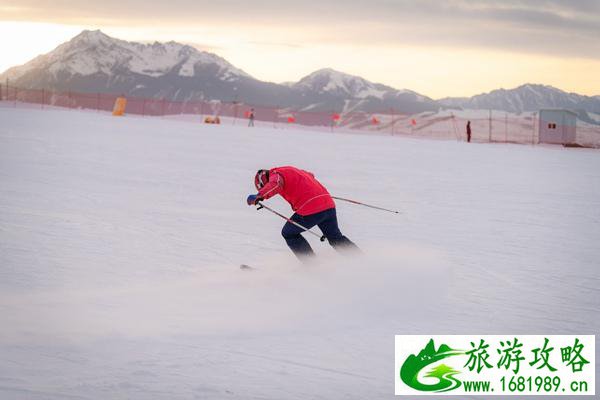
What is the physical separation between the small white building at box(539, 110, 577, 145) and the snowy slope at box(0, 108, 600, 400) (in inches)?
1396

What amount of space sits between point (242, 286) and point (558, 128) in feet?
154

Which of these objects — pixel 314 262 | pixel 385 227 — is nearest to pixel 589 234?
pixel 385 227

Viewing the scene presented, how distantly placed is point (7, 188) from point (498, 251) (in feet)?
26.7

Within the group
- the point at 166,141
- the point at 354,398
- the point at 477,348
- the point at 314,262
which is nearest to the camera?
the point at 354,398

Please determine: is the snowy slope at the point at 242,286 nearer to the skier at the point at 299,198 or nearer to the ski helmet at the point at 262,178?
the skier at the point at 299,198

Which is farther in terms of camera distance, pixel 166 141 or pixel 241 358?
pixel 166 141

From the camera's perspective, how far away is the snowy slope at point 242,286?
14.8 feet

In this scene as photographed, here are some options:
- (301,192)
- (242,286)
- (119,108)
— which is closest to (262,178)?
(301,192)

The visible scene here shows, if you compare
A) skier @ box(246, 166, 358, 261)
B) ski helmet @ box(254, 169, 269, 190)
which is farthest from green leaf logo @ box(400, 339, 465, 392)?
ski helmet @ box(254, 169, 269, 190)

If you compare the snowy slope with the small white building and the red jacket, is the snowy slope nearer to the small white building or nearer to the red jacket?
the red jacket

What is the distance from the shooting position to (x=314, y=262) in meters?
7.04

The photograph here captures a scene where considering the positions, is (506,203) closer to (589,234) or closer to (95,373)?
(589,234)

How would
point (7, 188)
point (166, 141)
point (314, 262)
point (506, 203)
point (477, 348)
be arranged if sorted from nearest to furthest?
point (477, 348) → point (314, 262) → point (7, 188) → point (506, 203) → point (166, 141)

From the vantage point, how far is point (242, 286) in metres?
6.65
